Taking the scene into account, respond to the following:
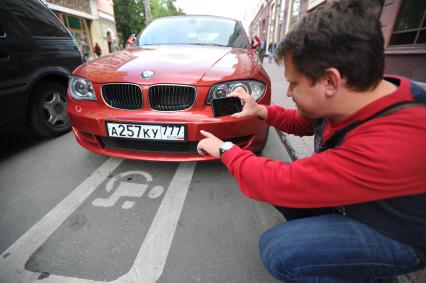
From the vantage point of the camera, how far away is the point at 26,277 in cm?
138

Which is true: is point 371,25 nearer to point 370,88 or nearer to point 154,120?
point 370,88

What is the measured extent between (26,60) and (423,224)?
11.1 feet

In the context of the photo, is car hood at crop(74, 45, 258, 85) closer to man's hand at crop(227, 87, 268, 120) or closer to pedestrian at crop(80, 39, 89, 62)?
man's hand at crop(227, 87, 268, 120)

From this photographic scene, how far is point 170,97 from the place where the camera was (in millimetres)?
1983

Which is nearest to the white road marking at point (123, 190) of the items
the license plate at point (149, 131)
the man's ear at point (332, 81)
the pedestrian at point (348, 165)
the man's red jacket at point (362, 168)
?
the license plate at point (149, 131)

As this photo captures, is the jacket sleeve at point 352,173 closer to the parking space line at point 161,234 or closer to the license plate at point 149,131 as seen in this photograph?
the parking space line at point 161,234

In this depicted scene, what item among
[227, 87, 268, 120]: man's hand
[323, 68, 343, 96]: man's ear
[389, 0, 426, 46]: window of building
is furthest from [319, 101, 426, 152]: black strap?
[389, 0, 426, 46]: window of building

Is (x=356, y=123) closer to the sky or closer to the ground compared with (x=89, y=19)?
closer to the ground

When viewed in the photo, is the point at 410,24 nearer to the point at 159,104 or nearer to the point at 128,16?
the point at 159,104

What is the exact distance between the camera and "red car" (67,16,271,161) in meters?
1.91

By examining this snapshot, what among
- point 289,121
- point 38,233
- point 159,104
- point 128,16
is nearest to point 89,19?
point 128,16

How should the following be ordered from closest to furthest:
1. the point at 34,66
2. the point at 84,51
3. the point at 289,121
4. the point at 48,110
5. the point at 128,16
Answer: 1. the point at 289,121
2. the point at 34,66
3. the point at 48,110
4. the point at 84,51
5. the point at 128,16

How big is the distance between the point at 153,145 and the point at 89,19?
2302 centimetres

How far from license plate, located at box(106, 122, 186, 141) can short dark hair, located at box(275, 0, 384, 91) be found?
1166 millimetres
